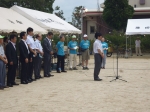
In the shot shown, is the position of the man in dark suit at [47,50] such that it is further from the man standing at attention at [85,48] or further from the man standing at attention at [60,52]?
the man standing at attention at [85,48]

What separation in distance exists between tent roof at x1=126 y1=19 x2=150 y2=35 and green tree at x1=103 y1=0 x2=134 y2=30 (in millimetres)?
11623

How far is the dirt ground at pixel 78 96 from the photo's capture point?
7.98 metres

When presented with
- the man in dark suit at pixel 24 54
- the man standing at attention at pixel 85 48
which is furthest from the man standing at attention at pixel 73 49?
the man in dark suit at pixel 24 54

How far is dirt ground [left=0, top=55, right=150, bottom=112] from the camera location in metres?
7.98

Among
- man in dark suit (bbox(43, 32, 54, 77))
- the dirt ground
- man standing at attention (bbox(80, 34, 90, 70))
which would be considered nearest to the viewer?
the dirt ground

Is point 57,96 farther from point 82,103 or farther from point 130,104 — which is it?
point 130,104

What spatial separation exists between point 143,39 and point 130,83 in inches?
724

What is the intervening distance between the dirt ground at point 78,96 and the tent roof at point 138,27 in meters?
11.0

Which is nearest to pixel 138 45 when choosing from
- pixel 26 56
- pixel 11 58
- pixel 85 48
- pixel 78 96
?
pixel 85 48

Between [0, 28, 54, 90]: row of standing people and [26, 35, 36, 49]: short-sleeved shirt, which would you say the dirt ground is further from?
[26, 35, 36, 49]: short-sleeved shirt

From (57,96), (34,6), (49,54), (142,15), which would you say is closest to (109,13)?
(142,15)

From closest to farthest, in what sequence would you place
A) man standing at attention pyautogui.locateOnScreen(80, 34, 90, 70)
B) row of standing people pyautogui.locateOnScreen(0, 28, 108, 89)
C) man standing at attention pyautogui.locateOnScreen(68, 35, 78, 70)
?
row of standing people pyautogui.locateOnScreen(0, 28, 108, 89), man standing at attention pyautogui.locateOnScreen(68, 35, 78, 70), man standing at attention pyautogui.locateOnScreen(80, 34, 90, 70)

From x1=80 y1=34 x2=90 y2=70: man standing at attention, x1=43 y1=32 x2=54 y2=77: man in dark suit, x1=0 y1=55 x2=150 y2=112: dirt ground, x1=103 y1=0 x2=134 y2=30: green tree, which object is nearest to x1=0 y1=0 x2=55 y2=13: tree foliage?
x1=103 y1=0 x2=134 y2=30: green tree

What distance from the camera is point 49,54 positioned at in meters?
14.2
